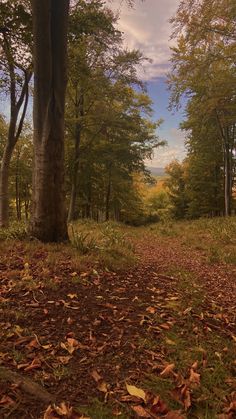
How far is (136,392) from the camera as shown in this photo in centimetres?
246

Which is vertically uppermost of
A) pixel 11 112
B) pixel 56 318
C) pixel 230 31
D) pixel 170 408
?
pixel 230 31

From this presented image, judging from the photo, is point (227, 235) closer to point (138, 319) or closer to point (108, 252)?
point (108, 252)

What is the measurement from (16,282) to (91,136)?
1398 cm

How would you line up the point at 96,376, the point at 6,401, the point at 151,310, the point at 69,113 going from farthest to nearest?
the point at 69,113 → the point at 151,310 → the point at 96,376 → the point at 6,401

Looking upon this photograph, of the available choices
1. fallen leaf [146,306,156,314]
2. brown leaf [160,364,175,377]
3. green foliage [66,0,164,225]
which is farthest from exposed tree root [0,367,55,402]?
green foliage [66,0,164,225]

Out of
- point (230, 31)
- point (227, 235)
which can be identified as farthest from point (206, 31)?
point (227, 235)

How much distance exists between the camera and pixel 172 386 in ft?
8.64

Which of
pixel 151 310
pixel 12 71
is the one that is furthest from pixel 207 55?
pixel 151 310

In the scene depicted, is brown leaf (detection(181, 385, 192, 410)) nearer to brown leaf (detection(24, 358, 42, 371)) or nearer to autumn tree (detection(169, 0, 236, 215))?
brown leaf (detection(24, 358, 42, 371))

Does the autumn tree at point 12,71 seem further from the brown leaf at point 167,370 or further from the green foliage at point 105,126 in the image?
the brown leaf at point 167,370

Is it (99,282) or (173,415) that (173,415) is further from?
(99,282)

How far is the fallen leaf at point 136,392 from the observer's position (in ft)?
7.96

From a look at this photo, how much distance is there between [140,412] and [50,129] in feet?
16.5

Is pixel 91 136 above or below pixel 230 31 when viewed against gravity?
below
